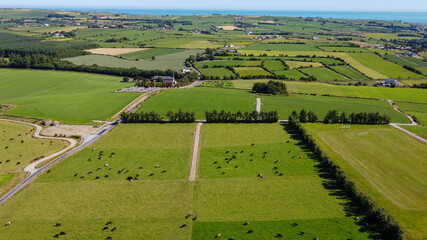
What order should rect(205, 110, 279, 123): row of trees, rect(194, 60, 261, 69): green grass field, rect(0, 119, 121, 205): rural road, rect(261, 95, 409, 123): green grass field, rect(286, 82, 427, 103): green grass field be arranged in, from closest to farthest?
rect(0, 119, 121, 205): rural road → rect(205, 110, 279, 123): row of trees → rect(261, 95, 409, 123): green grass field → rect(286, 82, 427, 103): green grass field → rect(194, 60, 261, 69): green grass field

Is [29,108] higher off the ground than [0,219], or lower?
higher

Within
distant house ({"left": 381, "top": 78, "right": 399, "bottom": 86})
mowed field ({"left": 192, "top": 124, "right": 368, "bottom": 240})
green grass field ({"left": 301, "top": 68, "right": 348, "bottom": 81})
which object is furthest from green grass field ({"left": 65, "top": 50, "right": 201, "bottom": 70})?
distant house ({"left": 381, "top": 78, "right": 399, "bottom": 86})

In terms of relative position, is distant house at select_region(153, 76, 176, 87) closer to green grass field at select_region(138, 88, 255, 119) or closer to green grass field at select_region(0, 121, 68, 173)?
green grass field at select_region(138, 88, 255, 119)

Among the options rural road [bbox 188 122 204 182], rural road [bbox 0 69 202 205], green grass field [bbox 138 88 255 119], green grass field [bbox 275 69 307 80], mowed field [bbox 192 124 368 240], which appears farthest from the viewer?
green grass field [bbox 275 69 307 80]

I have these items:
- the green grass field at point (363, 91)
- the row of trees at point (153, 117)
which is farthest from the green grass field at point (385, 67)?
the row of trees at point (153, 117)

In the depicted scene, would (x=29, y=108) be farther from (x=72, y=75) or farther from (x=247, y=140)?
(x=247, y=140)

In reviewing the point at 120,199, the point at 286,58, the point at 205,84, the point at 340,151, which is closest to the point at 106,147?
the point at 120,199
